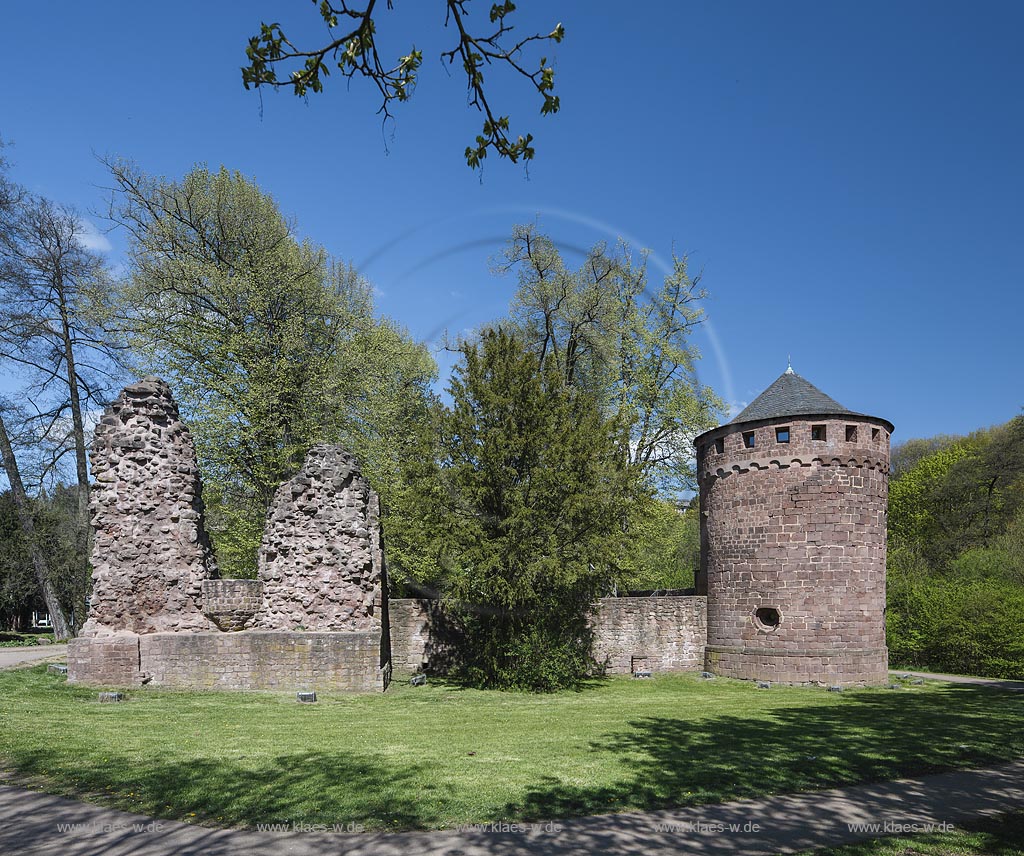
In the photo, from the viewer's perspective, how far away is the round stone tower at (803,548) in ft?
59.5

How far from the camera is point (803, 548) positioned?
60.6ft

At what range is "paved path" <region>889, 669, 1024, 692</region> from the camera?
19125 millimetres

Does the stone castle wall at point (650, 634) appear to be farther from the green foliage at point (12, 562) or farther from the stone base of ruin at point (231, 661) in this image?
the green foliage at point (12, 562)

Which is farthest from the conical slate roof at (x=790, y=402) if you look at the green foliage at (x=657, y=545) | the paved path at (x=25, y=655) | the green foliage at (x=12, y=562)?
the green foliage at (x=12, y=562)

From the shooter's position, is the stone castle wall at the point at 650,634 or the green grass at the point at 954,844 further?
the stone castle wall at the point at 650,634

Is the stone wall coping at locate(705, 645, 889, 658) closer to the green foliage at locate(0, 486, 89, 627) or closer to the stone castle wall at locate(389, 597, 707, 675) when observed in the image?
the stone castle wall at locate(389, 597, 707, 675)

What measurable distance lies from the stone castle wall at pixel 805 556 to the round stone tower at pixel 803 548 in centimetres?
3

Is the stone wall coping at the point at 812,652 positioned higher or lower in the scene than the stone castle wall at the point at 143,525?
lower

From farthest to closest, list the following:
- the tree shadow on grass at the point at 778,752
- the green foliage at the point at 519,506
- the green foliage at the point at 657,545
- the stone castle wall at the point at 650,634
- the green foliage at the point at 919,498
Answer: the green foliage at the point at 919,498 → the stone castle wall at the point at 650,634 → the green foliage at the point at 657,545 → the green foliage at the point at 519,506 → the tree shadow on grass at the point at 778,752

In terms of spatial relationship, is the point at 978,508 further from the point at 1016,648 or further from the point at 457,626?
the point at 457,626

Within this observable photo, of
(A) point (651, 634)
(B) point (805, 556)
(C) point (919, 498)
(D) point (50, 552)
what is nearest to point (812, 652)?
(B) point (805, 556)

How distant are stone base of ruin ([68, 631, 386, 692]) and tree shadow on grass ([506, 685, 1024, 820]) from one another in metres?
5.84

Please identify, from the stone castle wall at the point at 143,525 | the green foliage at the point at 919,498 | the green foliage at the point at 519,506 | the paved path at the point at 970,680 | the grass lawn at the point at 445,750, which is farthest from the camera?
the green foliage at the point at 919,498

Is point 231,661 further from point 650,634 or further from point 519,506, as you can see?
point 650,634
